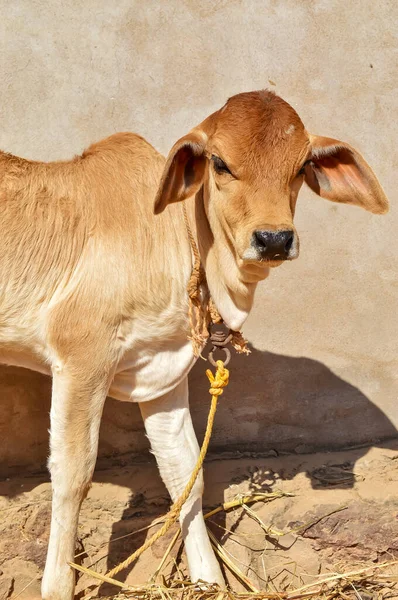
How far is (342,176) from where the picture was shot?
4.07m

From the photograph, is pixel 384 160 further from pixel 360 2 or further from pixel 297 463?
pixel 297 463

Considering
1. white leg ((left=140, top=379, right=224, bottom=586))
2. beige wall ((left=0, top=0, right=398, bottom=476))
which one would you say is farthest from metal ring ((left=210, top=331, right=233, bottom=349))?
beige wall ((left=0, top=0, right=398, bottom=476))

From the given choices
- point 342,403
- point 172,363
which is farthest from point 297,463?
point 172,363

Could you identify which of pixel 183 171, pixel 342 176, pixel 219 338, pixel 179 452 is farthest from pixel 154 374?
pixel 342 176

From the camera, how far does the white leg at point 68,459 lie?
4.02 metres

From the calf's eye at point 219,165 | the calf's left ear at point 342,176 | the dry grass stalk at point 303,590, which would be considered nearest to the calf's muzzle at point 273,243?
the calf's eye at point 219,165

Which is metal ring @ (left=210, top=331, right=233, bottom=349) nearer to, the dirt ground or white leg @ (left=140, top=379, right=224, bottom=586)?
white leg @ (left=140, top=379, right=224, bottom=586)

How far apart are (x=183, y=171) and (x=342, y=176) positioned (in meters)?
0.77

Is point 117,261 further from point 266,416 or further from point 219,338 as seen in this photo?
point 266,416

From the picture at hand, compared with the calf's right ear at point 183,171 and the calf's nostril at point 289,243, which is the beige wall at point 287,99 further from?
the calf's nostril at point 289,243

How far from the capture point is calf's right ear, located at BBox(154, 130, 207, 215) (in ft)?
12.2

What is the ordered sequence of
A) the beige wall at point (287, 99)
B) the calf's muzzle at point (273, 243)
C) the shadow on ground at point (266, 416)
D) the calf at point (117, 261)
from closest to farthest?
the calf's muzzle at point (273, 243) → the calf at point (117, 261) → the beige wall at point (287, 99) → the shadow on ground at point (266, 416)

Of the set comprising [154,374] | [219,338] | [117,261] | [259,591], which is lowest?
[259,591]

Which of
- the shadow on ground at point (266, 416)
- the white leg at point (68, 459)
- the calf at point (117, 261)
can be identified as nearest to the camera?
the calf at point (117, 261)
